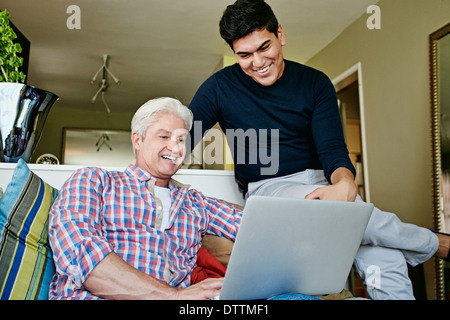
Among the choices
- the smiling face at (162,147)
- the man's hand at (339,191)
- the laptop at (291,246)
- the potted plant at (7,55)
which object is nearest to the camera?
the laptop at (291,246)

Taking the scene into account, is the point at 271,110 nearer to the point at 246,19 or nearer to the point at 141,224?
the point at 246,19

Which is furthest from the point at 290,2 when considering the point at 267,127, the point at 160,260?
the point at 160,260

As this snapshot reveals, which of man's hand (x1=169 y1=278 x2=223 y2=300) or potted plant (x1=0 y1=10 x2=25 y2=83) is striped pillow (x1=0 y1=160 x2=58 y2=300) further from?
potted plant (x1=0 y1=10 x2=25 y2=83)

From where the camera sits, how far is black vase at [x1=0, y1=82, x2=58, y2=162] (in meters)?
Result: 1.50

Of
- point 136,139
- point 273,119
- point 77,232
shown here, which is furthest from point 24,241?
point 273,119

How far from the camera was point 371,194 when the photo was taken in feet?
11.7

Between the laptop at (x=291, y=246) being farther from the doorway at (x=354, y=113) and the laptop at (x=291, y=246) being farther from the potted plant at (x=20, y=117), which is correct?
the doorway at (x=354, y=113)

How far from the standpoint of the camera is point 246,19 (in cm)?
153

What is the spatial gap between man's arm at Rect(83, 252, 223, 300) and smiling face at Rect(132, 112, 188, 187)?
0.42 meters

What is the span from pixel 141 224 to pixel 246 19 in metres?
0.84

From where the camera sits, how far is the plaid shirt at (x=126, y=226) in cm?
103

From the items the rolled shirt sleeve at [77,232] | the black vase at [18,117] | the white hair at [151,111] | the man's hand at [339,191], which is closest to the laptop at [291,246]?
the man's hand at [339,191]

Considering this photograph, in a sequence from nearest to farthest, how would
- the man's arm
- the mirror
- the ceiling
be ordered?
the man's arm
the mirror
the ceiling

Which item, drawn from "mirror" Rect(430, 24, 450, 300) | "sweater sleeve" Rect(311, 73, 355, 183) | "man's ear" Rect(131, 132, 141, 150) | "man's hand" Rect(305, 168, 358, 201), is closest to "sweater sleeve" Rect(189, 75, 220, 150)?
"man's ear" Rect(131, 132, 141, 150)
